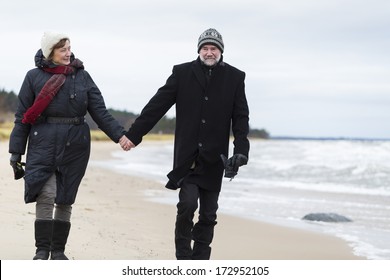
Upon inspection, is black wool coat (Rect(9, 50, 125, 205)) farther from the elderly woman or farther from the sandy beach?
the sandy beach

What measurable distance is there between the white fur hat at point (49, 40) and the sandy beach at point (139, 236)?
1.73 meters

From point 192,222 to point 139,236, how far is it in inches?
101

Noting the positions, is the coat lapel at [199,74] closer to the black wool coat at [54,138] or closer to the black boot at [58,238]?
the black wool coat at [54,138]

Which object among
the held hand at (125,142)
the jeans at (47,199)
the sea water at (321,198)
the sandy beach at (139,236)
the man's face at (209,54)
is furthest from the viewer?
the sea water at (321,198)

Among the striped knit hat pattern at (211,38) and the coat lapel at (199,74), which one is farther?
the coat lapel at (199,74)

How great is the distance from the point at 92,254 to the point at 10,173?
789 centimetres

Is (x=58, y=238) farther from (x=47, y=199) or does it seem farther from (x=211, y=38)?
(x=211, y=38)

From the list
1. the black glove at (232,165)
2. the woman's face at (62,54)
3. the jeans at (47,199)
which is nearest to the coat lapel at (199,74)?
the black glove at (232,165)

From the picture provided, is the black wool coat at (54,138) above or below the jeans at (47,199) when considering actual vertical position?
above

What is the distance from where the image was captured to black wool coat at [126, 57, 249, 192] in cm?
531

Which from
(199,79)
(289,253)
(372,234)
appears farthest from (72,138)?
(372,234)

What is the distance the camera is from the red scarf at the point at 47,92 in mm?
5086

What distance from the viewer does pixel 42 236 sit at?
5.24 metres

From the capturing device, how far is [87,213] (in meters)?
9.29
